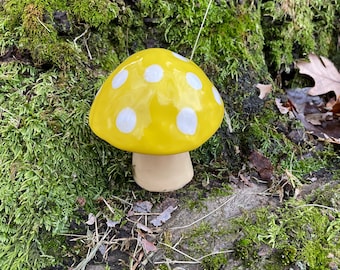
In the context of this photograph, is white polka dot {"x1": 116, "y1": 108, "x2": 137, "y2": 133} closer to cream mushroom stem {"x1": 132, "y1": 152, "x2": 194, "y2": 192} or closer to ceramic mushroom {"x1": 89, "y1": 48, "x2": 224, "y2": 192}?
ceramic mushroom {"x1": 89, "y1": 48, "x2": 224, "y2": 192}

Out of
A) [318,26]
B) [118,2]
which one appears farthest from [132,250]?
[318,26]

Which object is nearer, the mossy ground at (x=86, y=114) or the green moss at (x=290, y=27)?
the mossy ground at (x=86, y=114)

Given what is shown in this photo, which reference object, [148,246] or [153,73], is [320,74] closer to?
[153,73]

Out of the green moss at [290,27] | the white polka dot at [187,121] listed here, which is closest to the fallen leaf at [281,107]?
the green moss at [290,27]

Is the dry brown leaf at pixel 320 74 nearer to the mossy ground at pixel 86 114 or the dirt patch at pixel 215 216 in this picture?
the mossy ground at pixel 86 114

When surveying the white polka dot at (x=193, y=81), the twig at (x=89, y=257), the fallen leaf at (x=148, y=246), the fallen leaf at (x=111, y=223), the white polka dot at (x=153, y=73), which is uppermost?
the white polka dot at (x=153, y=73)
